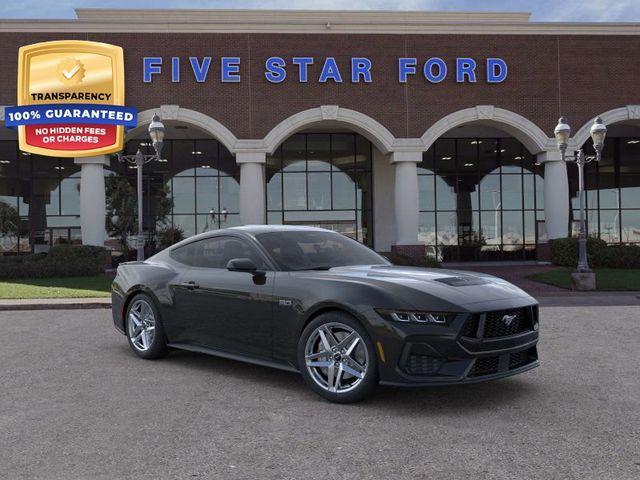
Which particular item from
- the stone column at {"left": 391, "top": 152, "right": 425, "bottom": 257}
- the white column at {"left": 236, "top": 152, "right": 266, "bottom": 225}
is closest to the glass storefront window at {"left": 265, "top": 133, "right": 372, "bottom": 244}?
the stone column at {"left": 391, "top": 152, "right": 425, "bottom": 257}

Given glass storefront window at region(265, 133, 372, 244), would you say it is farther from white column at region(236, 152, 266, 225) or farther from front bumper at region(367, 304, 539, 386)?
front bumper at region(367, 304, 539, 386)

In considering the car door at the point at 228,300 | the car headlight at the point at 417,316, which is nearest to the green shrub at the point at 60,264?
the car door at the point at 228,300

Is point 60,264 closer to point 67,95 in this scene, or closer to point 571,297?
point 67,95

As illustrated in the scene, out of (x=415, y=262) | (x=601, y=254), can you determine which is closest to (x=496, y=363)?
(x=415, y=262)

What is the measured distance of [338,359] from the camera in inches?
194

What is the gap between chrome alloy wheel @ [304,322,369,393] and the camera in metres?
4.85

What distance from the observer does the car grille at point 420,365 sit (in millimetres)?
4602

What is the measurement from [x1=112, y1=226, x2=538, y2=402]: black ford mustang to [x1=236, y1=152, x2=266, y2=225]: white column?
17.5m

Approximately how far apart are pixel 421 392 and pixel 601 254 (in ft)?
65.1

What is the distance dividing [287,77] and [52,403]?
21259 millimetres

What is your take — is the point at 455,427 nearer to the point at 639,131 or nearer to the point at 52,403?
the point at 52,403

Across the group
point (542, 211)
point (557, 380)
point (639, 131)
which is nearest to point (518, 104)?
point (542, 211)

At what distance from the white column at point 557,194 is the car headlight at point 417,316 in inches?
887

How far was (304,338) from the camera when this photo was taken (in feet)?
16.8
